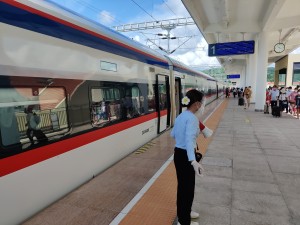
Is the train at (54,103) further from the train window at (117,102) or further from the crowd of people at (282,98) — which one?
the crowd of people at (282,98)

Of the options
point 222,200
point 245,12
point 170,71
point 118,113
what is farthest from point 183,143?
point 245,12

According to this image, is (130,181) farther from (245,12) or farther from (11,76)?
(245,12)

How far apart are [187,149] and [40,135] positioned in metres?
1.83

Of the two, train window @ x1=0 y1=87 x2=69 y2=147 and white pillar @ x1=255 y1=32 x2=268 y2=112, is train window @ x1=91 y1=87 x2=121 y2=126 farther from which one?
white pillar @ x1=255 y1=32 x2=268 y2=112

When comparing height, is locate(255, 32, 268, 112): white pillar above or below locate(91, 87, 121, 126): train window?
above

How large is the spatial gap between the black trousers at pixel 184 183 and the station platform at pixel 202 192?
1.11 ft

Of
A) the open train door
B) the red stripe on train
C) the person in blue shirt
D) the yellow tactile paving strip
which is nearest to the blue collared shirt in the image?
the person in blue shirt

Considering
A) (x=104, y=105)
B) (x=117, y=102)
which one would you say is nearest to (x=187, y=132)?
(x=104, y=105)

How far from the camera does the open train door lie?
7.93 metres

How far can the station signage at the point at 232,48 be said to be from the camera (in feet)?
50.4

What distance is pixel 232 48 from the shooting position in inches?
623

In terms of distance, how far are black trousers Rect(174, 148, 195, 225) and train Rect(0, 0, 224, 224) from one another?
167 cm

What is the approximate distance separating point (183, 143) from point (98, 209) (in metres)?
1.63

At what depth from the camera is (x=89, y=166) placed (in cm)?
419
